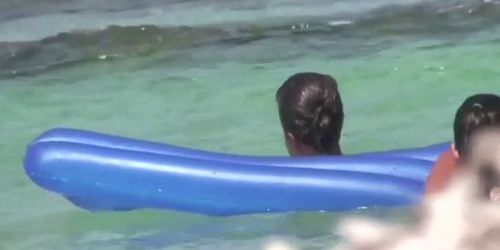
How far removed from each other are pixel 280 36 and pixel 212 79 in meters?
1.17

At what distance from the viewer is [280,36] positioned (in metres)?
7.37

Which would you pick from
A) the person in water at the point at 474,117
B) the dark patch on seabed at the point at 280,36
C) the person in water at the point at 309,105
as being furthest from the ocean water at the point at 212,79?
the person in water at the point at 474,117

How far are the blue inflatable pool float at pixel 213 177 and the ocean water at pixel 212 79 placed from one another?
0.08 metres

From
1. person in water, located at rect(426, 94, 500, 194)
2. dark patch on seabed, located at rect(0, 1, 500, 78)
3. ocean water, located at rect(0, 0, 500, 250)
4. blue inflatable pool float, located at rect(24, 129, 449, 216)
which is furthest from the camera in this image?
dark patch on seabed, located at rect(0, 1, 500, 78)

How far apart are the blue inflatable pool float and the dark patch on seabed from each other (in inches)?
127

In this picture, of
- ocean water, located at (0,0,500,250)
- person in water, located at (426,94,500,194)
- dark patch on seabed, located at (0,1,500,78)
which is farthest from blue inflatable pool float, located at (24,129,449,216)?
dark patch on seabed, located at (0,1,500,78)

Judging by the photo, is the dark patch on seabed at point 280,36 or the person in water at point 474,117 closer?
the person in water at point 474,117

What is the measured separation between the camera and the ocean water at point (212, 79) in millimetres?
3730

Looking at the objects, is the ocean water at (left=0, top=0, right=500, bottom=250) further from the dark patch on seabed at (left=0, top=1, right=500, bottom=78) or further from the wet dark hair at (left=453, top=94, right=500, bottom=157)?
the wet dark hair at (left=453, top=94, right=500, bottom=157)

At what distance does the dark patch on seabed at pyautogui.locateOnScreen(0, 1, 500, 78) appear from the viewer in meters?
7.02

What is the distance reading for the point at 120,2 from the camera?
8820mm

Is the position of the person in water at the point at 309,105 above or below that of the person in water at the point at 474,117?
below

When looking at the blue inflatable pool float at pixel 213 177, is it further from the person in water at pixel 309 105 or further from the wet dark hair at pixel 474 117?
the wet dark hair at pixel 474 117

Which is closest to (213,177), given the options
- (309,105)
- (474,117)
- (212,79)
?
(309,105)
